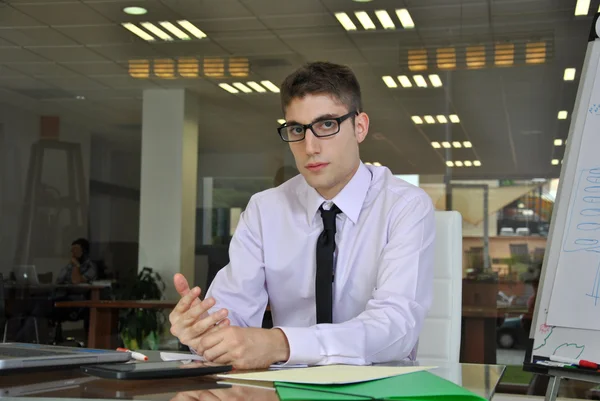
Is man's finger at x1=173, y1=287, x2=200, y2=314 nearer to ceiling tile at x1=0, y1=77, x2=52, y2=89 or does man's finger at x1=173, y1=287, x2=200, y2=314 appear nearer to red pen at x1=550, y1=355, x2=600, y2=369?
red pen at x1=550, y1=355, x2=600, y2=369

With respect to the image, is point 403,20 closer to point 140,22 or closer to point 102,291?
point 140,22

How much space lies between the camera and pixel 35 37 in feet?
17.0

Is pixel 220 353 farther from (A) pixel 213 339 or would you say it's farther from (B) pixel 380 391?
(B) pixel 380 391

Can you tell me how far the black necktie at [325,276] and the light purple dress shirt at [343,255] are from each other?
0.04 metres

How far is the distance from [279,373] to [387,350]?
1.41ft

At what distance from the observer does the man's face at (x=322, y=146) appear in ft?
5.72

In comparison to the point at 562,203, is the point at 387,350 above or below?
below

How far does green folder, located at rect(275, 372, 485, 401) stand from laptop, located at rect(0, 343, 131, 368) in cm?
31

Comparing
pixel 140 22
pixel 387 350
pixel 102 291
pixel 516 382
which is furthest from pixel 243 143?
pixel 387 350

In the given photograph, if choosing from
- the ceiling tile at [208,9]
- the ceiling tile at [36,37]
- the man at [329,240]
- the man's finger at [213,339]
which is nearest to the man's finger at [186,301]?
the man at [329,240]

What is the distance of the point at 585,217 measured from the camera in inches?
83.0

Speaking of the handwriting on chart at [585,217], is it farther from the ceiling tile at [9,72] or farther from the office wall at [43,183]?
the ceiling tile at [9,72]

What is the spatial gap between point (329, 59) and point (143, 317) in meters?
2.04

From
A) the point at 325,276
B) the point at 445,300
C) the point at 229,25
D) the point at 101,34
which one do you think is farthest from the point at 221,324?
the point at 101,34
